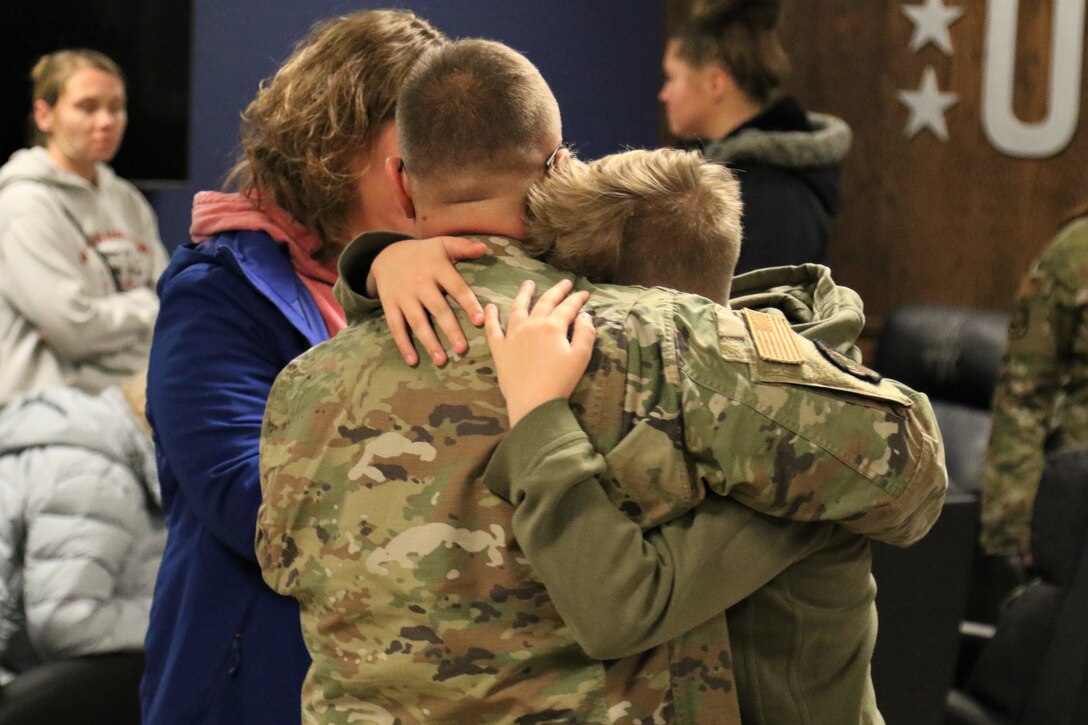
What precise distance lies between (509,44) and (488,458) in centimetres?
353

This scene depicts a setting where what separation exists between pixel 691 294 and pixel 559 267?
0.40ft

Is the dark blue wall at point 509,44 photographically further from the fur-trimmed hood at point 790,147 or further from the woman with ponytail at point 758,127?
the fur-trimmed hood at point 790,147

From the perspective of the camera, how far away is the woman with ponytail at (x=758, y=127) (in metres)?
3.04

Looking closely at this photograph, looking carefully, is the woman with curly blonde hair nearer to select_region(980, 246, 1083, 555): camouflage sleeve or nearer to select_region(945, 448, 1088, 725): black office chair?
select_region(945, 448, 1088, 725): black office chair

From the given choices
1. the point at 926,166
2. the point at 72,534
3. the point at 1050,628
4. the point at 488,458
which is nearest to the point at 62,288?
the point at 72,534

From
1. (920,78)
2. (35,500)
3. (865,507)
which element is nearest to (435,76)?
(865,507)

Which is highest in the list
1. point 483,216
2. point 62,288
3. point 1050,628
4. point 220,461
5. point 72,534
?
point 483,216

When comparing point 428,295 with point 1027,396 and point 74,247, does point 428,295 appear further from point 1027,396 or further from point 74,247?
point 74,247

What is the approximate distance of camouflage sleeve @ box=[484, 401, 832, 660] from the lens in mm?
1004

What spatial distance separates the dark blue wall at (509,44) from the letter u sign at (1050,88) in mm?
1180

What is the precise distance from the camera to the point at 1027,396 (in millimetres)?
3039

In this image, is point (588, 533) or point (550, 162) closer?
point (588, 533)

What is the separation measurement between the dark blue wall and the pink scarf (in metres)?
2.40

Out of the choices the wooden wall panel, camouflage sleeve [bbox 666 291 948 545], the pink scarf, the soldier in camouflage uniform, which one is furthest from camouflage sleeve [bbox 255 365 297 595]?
the wooden wall panel
